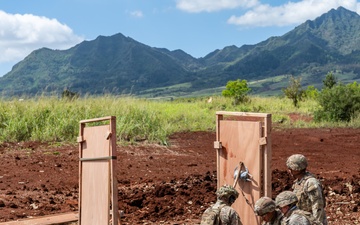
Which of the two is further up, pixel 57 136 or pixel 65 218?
pixel 57 136

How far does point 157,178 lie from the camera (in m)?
11.5

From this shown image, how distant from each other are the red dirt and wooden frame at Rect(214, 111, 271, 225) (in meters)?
2.42

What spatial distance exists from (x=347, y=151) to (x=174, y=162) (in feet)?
18.1

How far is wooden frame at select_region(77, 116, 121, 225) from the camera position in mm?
6145

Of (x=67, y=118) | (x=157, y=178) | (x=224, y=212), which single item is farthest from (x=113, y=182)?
(x=67, y=118)

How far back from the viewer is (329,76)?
161ft

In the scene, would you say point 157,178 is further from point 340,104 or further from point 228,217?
point 340,104

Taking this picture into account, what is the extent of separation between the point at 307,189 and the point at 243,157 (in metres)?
0.78

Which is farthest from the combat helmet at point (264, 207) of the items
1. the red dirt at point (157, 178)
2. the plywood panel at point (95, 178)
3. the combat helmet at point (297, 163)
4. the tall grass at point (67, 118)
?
the tall grass at point (67, 118)

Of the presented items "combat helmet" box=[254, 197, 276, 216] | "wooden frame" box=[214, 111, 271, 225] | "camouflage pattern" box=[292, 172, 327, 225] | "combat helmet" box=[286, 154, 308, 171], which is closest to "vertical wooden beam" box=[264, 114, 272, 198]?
"wooden frame" box=[214, 111, 271, 225]

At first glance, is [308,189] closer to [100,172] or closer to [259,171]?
[259,171]

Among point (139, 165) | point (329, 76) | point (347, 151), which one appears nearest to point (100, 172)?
point (139, 165)

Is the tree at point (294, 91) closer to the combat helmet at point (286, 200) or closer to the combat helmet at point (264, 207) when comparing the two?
the combat helmet at point (286, 200)

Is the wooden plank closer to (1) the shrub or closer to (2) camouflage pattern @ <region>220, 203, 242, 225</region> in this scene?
(2) camouflage pattern @ <region>220, 203, 242, 225</region>
